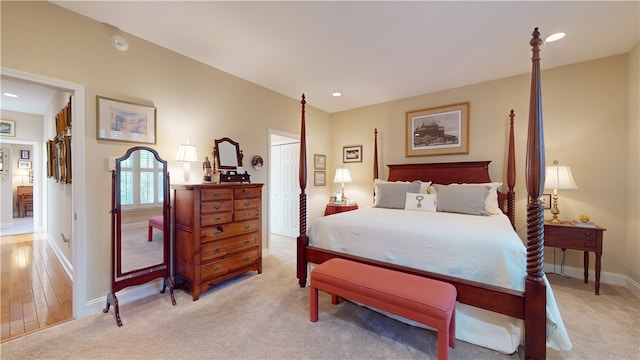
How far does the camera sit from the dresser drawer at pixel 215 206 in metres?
2.55

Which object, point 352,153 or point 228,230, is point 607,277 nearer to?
point 352,153

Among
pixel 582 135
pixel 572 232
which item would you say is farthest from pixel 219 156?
pixel 582 135

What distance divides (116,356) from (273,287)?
1.40m

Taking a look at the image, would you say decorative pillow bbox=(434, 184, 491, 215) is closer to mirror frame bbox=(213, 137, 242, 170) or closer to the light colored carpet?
the light colored carpet

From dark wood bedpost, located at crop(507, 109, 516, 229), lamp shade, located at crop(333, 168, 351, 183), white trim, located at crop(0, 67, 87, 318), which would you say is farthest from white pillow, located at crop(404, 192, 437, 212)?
white trim, located at crop(0, 67, 87, 318)

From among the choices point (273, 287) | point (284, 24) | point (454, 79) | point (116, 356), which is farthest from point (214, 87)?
point (454, 79)

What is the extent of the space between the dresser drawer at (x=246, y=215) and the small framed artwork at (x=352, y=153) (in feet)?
8.15

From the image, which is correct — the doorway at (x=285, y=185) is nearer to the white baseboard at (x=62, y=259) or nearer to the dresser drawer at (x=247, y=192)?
the dresser drawer at (x=247, y=192)

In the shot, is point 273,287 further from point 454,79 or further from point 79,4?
point 454,79

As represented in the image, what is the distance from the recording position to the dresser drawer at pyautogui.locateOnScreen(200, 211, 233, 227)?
101 inches

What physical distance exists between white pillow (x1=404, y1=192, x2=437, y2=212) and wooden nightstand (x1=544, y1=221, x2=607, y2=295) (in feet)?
3.95

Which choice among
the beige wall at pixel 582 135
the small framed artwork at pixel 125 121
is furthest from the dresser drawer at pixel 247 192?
the beige wall at pixel 582 135

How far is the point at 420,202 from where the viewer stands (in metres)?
3.32

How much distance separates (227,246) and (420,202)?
2.51m
